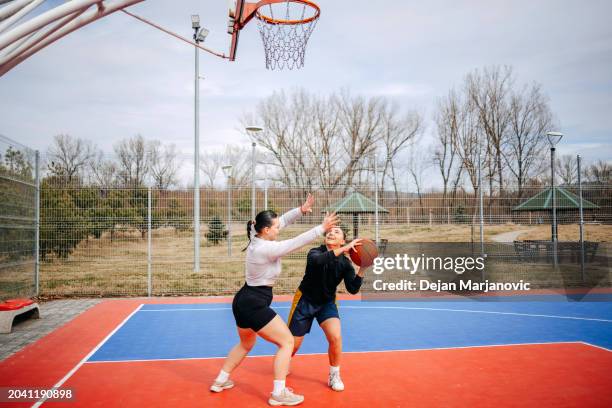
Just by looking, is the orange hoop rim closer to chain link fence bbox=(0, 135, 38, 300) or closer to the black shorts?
the black shorts

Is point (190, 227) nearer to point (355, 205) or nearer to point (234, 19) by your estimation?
point (355, 205)

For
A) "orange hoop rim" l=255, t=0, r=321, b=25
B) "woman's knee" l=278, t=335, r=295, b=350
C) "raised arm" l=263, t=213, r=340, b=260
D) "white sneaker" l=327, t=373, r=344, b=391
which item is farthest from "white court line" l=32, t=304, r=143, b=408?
"orange hoop rim" l=255, t=0, r=321, b=25

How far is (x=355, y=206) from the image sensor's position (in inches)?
559

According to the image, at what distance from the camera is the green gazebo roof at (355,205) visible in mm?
13891

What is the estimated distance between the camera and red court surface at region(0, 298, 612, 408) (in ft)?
17.8

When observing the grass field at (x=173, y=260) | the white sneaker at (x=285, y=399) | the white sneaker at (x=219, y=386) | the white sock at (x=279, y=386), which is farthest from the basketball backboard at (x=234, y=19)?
the white sneaker at (x=285, y=399)

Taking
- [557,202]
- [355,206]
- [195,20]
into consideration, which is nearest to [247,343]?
[355,206]

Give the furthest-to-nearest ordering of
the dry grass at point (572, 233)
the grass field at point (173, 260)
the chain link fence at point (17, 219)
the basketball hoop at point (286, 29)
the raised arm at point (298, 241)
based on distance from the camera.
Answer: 1. the dry grass at point (572, 233)
2. the grass field at point (173, 260)
3. the chain link fence at point (17, 219)
4. the basketball hoop at point (286, 29)
5. the raised arm at point (298, 241)

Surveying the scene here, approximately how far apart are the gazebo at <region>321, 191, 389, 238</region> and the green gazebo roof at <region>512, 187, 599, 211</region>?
13.8 ft

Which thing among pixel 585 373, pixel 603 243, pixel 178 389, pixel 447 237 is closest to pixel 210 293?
pixel 447 237

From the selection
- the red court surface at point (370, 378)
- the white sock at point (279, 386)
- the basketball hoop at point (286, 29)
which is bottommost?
the red court surface at point (370, 378)

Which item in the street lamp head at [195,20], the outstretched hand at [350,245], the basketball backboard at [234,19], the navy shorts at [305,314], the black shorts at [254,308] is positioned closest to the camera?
the outstretched hand at [350,245]

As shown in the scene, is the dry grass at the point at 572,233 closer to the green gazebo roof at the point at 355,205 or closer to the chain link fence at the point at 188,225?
the chain link fence at the point at 188,225

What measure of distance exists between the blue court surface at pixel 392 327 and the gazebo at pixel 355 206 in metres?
2.65
